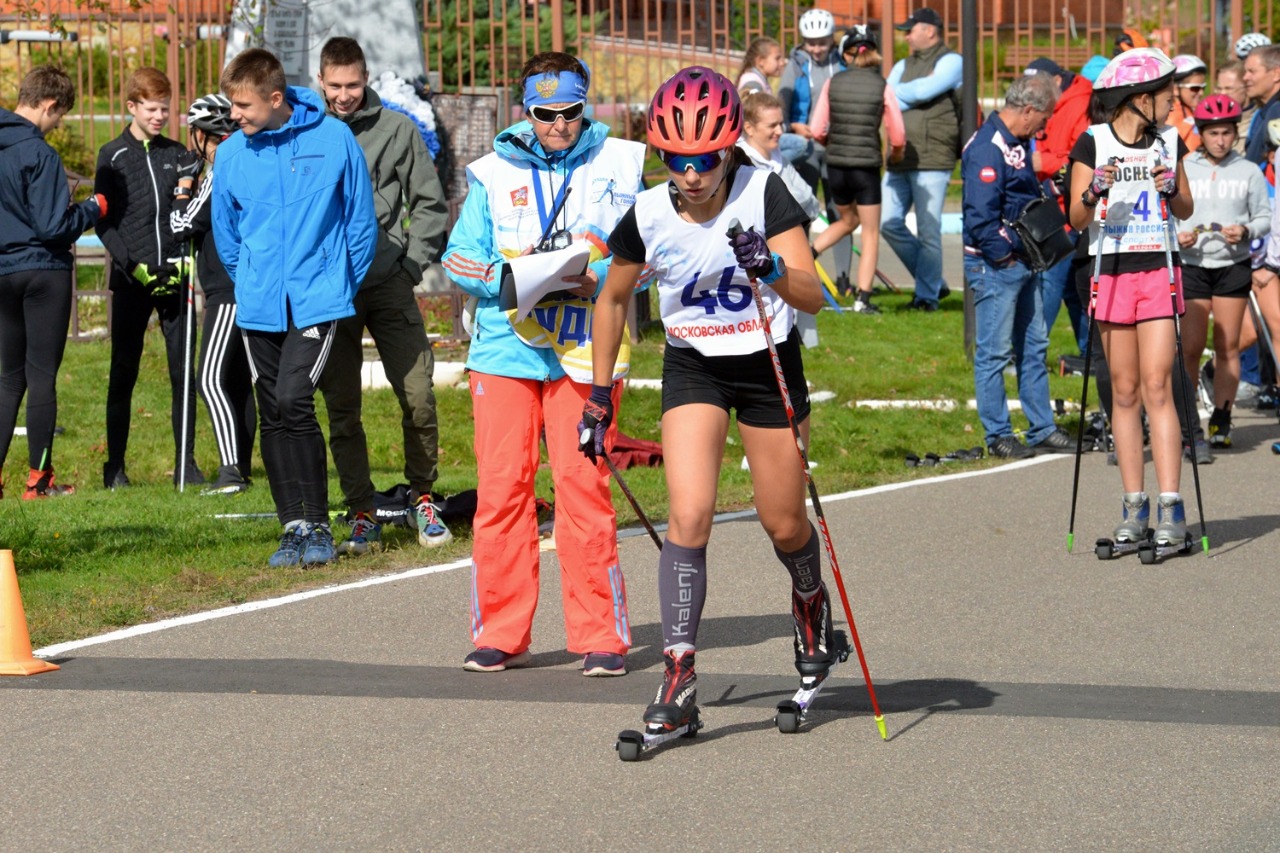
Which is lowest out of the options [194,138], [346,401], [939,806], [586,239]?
[939,806]

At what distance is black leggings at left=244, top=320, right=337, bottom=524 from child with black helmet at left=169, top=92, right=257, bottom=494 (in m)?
1.99

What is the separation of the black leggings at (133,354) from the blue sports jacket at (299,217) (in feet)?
9.34

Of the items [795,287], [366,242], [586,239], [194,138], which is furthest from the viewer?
[194,138]

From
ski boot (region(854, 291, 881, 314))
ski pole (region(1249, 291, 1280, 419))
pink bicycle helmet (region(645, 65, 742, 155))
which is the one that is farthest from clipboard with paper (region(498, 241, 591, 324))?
ski boot (region(854, 291, 881, 314))

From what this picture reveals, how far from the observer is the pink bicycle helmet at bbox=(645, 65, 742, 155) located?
5953 millimetres

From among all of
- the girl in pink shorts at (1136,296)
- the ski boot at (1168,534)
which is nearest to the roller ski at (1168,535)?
the ski boot at (1168,534)

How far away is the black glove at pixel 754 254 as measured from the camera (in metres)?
5.77

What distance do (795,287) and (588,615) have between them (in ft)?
5.69

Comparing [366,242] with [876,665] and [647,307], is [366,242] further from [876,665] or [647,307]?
[647,307]

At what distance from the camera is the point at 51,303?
11.0 m

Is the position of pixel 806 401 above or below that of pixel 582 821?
above

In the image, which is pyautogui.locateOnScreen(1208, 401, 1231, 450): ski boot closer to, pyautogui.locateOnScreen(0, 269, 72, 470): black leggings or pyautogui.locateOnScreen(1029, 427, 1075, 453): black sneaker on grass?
pyautogui.locateOnScreen(1029, 427, 1075, 453): black sneaker on grass

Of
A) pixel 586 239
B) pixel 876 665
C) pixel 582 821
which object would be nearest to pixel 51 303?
pixel 586 239

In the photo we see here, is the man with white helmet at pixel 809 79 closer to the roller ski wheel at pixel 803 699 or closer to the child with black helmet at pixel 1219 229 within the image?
the child with black helmet at pixel 1219 229
